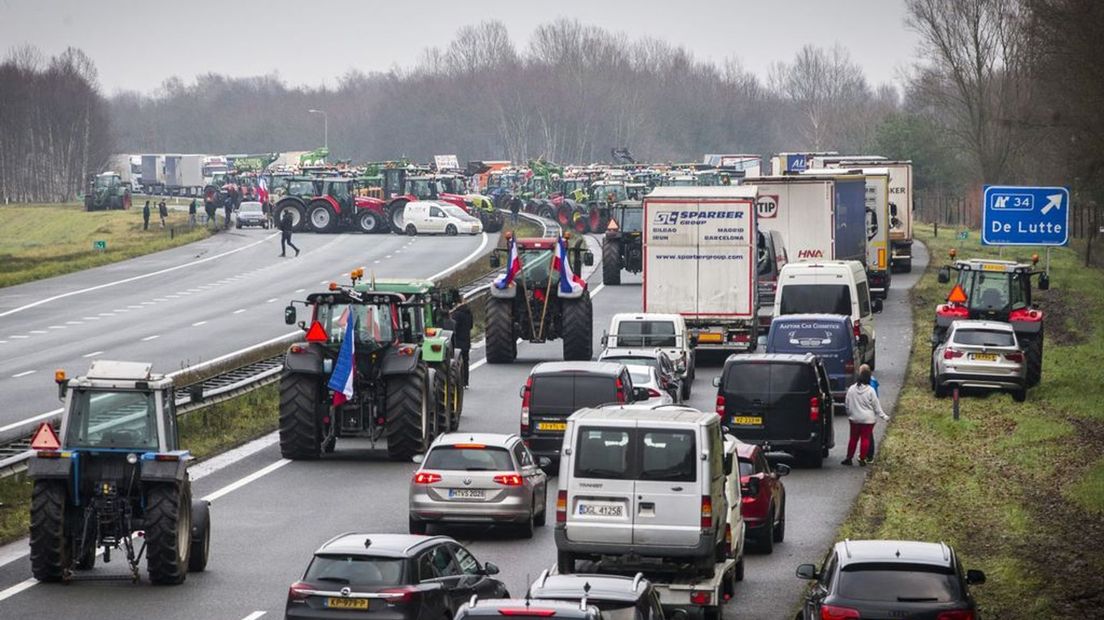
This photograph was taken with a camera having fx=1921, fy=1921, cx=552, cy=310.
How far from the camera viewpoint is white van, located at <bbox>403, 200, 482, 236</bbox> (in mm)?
90312

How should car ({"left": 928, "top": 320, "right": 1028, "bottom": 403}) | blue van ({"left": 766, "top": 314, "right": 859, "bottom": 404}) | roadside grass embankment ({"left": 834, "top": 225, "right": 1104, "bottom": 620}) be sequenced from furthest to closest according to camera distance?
car ({"left": 928, "top": 320, "right": 1028, "bottom": 403}), blue van ({"left": 766, "top": 314, "right": 859, "bottom": 404}), roadside grass embankment ({"left": 834, "top": 225, "right": 1104, "bottom": 620})

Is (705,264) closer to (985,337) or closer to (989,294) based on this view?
(989,294)

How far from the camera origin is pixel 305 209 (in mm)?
90688

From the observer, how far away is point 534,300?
4522 centimetres

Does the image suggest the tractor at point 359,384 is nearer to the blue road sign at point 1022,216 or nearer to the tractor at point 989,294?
the blue road sign at point 1022,216

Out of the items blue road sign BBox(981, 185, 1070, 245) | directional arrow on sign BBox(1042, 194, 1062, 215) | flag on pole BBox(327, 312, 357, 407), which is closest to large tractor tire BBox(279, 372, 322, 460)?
flag on pole BBox(327, 312, 357, 407)

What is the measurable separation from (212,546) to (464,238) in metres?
65.2

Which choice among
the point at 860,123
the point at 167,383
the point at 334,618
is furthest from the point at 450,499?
the point at 860,123

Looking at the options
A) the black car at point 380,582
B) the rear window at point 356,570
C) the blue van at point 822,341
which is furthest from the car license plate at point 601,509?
the blue van at point 822,341

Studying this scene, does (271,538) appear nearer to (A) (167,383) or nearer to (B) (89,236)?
(A) (167,383)

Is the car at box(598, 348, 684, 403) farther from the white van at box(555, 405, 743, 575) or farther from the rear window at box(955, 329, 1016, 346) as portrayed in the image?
the white van at box(555, 405, 743, 575)

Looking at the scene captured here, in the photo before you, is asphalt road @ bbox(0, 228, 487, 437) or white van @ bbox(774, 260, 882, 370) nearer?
white van @ bbox(774, 260, 882, 370)

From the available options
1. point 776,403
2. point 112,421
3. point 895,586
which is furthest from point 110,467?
point 776,403

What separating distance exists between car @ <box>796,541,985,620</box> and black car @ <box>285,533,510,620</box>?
3.32 meters
